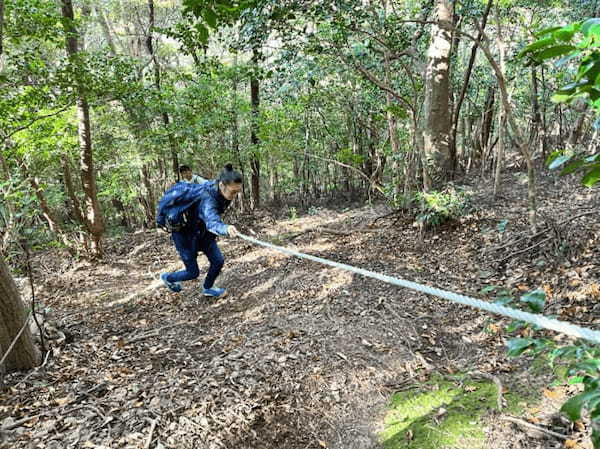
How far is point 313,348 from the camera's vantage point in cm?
350

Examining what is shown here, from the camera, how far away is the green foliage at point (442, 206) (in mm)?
5852

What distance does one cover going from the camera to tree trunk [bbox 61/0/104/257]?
7.62 metres

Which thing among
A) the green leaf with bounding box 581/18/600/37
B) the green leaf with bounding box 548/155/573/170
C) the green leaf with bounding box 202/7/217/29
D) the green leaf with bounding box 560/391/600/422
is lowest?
the green leaf with bounding box 560/391/600/422

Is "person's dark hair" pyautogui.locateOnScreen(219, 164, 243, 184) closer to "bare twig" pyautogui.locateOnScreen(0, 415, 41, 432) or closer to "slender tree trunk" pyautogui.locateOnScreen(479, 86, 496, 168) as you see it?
"bare twig" pyautogui.locateOnScreen(0, 415, 41, 432)

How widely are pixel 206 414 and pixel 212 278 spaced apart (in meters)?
2.80

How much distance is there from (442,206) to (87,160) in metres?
7.40

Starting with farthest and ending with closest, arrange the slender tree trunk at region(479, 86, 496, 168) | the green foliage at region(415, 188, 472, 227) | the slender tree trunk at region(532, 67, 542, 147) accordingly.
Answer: the slender tree trunk at region(479, 86, 496, 168) → the slender tree trunk at region(532, 67, 542, 147) → the green foliage at region(415, 188, 472, 227)

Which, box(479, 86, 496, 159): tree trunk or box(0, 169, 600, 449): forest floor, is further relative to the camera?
box(479, 86, 496, 159): tree trunk

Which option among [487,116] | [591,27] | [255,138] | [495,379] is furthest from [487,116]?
[591,27]

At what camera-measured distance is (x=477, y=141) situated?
1322 cm

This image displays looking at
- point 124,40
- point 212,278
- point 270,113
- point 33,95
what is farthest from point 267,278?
point 124,40

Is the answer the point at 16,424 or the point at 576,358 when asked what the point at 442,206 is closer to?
the point at 576,358

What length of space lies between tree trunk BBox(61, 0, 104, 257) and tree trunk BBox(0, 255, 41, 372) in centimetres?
518

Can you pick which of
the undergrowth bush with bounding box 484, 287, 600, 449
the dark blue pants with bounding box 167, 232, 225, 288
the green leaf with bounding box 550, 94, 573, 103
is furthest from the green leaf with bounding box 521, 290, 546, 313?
the dark blue pants with bounding box 167, 232, 225, 288
